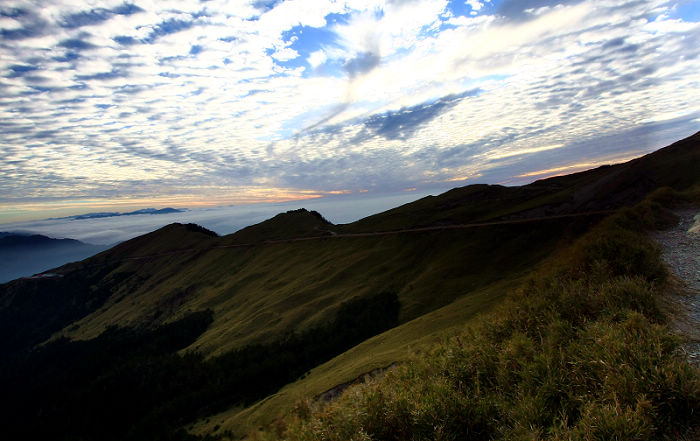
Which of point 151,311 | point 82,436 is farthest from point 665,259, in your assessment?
point 151,311

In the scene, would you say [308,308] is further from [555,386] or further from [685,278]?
[555,386]

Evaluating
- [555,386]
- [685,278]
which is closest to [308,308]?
[685,278]

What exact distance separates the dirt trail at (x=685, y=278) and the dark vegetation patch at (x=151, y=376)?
159 feet

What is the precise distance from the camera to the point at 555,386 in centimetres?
818

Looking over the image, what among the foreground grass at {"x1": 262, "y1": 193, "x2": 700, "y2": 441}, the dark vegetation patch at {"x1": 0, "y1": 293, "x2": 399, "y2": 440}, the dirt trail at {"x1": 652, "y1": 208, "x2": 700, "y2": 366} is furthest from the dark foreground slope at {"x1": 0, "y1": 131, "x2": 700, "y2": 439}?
the foreground grass at {"x1": 262, "y1": 193, "x2": 700, "y2": 441}

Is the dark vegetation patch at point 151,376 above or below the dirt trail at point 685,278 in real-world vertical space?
below

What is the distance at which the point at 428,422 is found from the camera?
8.28 m

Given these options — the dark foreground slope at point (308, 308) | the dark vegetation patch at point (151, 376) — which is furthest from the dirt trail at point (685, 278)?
the dark vegetation patch at point (151, 376)

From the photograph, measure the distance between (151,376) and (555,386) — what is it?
13868cm

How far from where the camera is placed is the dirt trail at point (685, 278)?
31.3 feet

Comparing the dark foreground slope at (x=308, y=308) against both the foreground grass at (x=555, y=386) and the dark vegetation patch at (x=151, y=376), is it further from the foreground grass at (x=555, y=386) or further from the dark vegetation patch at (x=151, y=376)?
the foreground grass at (x=555, y=386)

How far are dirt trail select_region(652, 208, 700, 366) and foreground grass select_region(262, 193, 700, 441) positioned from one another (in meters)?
0.62

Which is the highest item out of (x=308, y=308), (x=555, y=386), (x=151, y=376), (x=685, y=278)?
(x=685, y=278)

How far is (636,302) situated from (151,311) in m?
193
